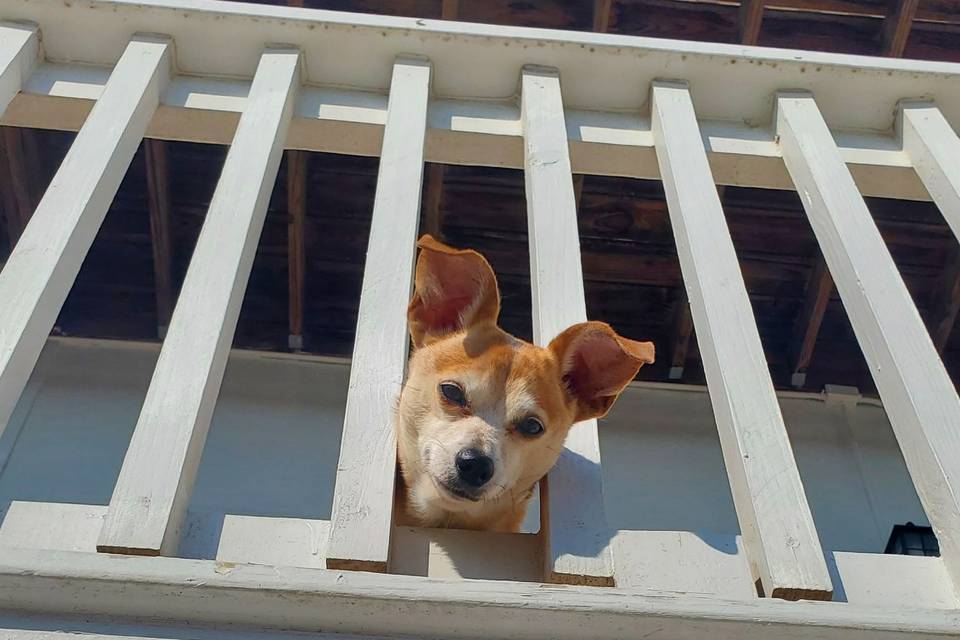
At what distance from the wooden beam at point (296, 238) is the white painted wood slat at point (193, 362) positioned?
1.59 m

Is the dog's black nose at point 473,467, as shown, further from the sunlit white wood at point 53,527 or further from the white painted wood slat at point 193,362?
the sunlit white wood at point 53,527

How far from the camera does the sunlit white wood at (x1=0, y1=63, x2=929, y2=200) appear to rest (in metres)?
3.38

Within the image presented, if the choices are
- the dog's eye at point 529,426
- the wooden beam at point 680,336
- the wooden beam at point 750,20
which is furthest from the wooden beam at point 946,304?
the dog's eye at point 529,426

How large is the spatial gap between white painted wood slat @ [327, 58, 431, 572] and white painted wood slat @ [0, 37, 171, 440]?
71cm

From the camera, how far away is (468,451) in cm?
207

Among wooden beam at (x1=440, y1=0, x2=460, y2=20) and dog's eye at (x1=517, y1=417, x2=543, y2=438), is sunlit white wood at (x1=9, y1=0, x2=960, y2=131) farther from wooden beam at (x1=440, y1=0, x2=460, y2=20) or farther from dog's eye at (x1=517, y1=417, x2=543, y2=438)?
dog's eye at (x1=517, y1=417, x2=543, y2=438)

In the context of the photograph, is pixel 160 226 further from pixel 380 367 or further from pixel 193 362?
pixel 380 367

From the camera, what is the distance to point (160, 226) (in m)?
4.83

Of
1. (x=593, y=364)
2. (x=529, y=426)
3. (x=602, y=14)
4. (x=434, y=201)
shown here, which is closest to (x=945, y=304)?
(x=602, y=14)

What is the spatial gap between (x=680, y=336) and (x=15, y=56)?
11.4 feet

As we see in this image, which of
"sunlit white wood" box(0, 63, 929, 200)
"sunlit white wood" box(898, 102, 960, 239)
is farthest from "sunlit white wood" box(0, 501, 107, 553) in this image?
"sunlit white wood" box(898, 102, 960, 239)

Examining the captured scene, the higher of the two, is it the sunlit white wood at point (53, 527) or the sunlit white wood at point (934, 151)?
the sunlit white wood at point (934, 151)

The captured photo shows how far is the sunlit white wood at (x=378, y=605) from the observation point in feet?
5.19

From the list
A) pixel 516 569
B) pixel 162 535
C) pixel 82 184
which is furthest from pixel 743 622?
pixel 82 184
